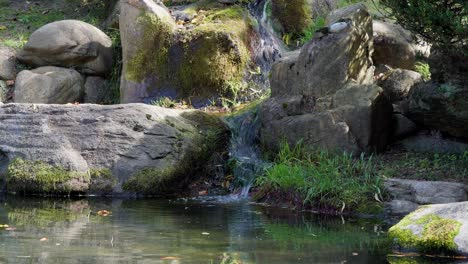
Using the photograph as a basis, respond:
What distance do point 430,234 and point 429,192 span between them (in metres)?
2.62

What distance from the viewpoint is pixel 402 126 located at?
42.4 ft

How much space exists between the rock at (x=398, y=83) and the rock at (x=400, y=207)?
9.44 ft

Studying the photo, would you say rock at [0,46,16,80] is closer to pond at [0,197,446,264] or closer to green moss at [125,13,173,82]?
green moss at [125,13,173,82]

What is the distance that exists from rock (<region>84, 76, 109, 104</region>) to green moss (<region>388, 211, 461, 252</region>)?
31.2ft

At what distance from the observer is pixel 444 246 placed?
8000mm

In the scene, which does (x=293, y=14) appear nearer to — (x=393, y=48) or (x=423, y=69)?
(x=393, y=48)

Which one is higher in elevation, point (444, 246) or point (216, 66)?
point (444, 246)

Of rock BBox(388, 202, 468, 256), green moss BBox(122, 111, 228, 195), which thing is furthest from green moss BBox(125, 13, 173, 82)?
rock BBox(388, 202, 468, 256)

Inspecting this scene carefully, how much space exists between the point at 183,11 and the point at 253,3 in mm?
1451

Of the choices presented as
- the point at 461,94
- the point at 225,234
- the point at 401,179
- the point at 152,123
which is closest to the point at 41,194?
the point at 152,123

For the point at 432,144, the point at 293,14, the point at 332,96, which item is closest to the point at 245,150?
the point at 332,96

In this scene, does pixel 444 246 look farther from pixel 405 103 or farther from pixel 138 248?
pixel 405 103

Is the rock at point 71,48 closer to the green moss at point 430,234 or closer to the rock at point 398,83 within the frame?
the rock at point 398,83

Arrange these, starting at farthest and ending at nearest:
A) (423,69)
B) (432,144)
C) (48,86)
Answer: (48,86)
(423,69)
(432,144)
